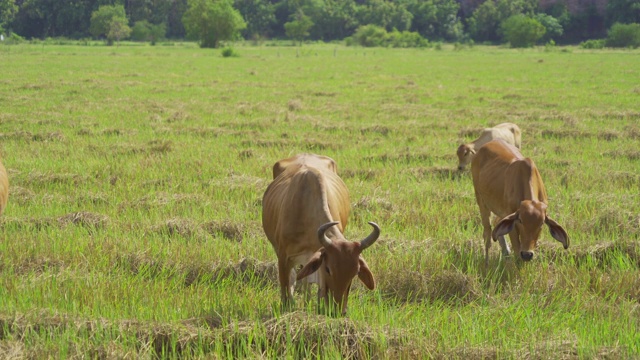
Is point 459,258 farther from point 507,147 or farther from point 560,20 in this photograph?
point 560,20

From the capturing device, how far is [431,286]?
5285mm

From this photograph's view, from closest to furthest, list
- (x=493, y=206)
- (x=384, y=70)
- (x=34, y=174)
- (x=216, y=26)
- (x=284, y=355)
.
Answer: (x=284, y=355)
(x=493, y=206)
(x=34, y=174)
(x=384, y=70)
(x=216, y=26)

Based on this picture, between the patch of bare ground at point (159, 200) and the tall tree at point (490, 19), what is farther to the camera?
the tall tree at point (490, 19)

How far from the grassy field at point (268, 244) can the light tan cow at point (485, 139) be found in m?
0.27

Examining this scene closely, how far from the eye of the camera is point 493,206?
655 centimetres

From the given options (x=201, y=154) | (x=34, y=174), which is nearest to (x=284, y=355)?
(x=34, y=174)

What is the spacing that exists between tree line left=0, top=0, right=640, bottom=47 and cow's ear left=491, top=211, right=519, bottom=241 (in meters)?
82.3

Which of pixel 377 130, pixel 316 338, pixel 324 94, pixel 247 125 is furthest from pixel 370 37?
pixel 316 338

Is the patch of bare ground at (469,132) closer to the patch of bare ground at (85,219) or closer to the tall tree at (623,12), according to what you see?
the patch of bare ground at (85,219)

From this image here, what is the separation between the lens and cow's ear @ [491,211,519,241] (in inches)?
210

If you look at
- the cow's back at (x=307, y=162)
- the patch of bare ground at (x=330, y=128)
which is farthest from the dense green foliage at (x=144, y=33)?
the cow's back at (x=307, y=162)

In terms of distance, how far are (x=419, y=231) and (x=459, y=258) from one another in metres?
0.79

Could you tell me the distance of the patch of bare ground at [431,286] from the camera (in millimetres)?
5172

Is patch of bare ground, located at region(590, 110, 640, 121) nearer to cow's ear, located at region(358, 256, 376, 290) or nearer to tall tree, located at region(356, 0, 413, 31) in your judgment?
cow's ear, located at region(358, 256, 376, 290)
